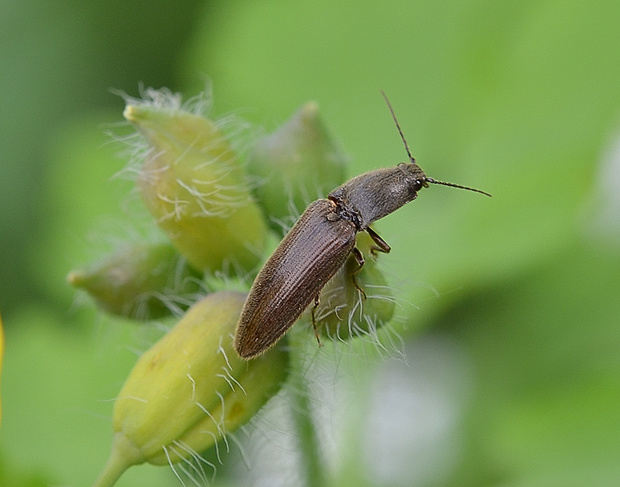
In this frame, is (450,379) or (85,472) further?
(450,379)

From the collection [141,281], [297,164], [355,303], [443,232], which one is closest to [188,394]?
[355,303]

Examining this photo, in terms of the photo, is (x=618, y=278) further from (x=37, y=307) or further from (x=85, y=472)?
(x=37, y=307)

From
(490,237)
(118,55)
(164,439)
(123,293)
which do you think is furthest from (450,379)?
(118,55)

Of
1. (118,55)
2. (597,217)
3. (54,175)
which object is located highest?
(118,55)

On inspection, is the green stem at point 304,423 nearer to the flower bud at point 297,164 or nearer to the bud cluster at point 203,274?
the bud cluster at point 203,274

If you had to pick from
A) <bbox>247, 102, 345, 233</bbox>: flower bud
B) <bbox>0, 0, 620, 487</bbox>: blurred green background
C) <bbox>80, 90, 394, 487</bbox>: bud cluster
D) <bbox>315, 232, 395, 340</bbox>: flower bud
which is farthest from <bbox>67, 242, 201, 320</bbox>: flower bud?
<bbox>0, 0, 620, 487</bbox>: blurred green background

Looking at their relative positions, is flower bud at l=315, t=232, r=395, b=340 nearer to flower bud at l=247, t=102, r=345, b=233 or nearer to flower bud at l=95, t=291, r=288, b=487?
flower bud at l=95, t=291, r=288, b=487

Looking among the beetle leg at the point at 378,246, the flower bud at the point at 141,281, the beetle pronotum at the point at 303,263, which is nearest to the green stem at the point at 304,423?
the beetle pronotum at the point at 303,263
